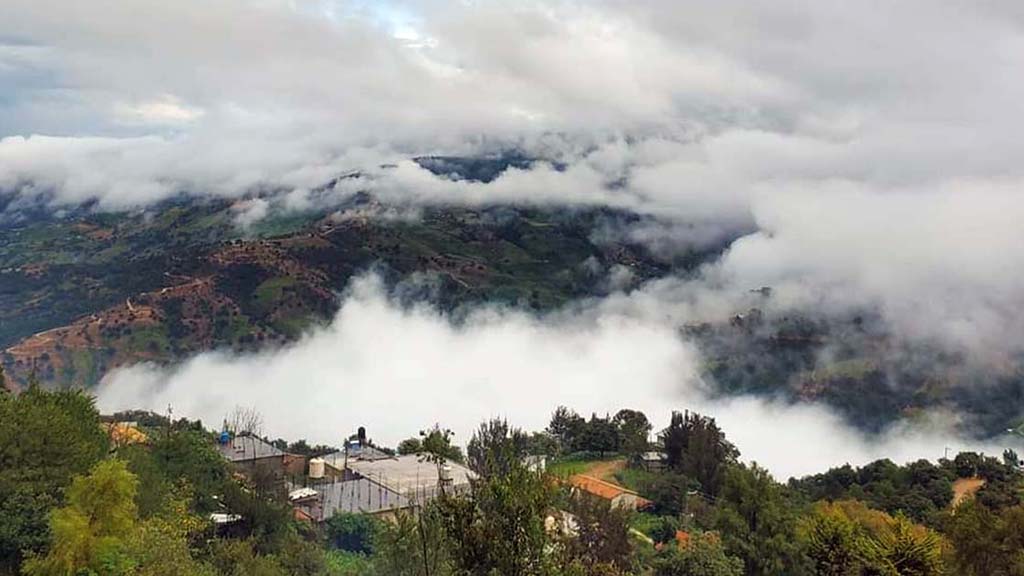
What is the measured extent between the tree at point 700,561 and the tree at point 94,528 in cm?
1956

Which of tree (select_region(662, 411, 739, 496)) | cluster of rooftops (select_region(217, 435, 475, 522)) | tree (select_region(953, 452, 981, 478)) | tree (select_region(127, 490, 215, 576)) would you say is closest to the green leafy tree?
tree (select_region(127, 490, 215, 576))

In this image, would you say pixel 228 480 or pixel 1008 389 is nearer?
pixel 228 480

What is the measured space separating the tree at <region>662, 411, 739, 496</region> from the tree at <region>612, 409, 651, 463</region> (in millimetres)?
2280

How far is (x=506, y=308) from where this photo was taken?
190 meters

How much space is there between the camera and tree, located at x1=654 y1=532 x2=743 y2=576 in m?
29.8

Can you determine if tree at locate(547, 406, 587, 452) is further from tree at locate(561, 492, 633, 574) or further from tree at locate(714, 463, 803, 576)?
tree at locate(561, 492, 633, 574)

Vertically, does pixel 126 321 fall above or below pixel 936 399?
above

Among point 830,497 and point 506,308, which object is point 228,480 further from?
point 506,308

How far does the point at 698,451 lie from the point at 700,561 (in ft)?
87.3

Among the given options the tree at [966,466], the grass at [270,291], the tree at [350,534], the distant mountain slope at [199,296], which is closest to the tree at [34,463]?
the tree at [350,534]

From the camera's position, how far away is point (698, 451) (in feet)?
183

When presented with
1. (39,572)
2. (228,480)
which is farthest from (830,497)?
(39,572)

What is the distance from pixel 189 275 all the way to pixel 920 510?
143m

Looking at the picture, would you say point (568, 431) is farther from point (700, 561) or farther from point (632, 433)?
point (700, 561)
